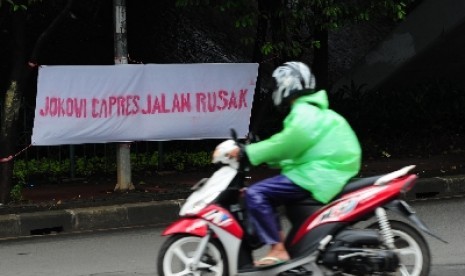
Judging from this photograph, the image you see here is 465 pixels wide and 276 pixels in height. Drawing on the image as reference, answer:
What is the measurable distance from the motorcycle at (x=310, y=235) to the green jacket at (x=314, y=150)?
0.12 metres

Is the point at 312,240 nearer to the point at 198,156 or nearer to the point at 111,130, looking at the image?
the point at 111,130

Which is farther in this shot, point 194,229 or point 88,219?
point 88,219

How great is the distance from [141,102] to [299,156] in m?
4.89

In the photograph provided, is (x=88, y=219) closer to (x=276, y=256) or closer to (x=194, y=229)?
(x=194, y=229)

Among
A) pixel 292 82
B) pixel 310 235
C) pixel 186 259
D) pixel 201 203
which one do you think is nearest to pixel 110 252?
pixel 186 259

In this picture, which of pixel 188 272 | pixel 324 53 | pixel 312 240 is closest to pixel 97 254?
pixel 188 272

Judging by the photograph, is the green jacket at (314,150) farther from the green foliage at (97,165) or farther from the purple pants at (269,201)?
the green foliage at (97,165)

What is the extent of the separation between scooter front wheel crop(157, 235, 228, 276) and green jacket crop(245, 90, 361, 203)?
0.66 meters

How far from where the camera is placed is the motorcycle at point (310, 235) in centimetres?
462

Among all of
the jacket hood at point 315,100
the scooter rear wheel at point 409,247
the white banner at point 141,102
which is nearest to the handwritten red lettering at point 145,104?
the white banner at point 141,102

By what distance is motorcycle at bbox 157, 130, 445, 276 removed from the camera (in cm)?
462

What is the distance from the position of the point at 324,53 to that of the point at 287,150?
8.30 meters

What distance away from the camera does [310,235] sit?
15.3 feet

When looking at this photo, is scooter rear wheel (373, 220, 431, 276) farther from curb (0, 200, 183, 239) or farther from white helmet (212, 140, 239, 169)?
curb (0, 200, 183, 239)
